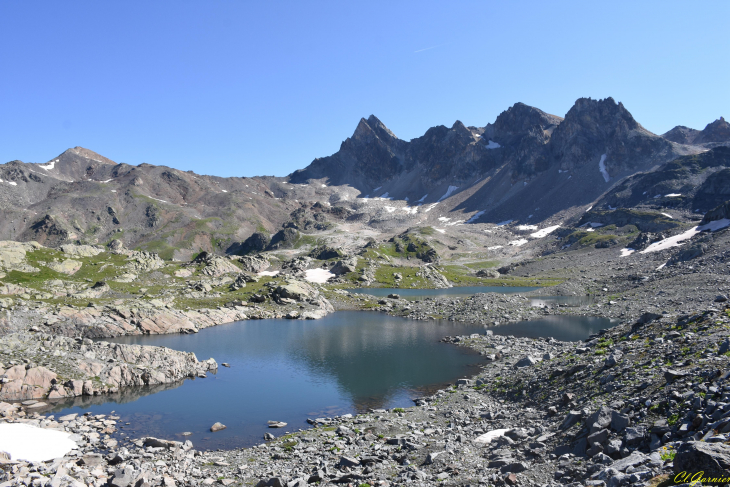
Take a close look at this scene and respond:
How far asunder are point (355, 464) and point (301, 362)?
3378 cm

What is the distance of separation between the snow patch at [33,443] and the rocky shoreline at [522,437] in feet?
3.93

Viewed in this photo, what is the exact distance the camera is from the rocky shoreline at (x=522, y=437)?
1683 centimetres

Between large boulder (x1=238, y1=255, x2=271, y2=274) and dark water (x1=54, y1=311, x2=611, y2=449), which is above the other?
large boulder (x1=238, y1=255, x2=271, y2=274)

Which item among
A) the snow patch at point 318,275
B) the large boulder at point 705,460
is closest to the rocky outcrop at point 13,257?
the snow patch at point 318,275

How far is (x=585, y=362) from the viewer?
32031 millimetres

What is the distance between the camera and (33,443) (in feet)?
81.5

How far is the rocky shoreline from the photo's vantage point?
16828mm

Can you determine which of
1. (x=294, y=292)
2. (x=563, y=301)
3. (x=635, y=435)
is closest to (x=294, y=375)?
(x=635, y=435)

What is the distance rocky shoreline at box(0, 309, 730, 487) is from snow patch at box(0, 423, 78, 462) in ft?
3.93

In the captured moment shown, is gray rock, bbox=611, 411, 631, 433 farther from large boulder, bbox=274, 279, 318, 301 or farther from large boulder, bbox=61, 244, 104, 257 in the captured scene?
large boulder, bbox=61, 244, 104, 257

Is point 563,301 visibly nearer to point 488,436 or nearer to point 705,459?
point 488,436

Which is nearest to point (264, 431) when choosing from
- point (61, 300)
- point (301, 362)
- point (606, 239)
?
point (301, 362)

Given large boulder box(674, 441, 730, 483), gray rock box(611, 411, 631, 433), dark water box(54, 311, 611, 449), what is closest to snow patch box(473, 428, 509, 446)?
gray rock box(611, 411, 631, 433)

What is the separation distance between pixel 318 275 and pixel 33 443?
5538 inches
